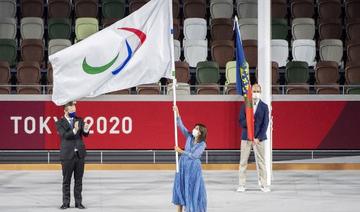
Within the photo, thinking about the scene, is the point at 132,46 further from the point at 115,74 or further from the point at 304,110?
the point at 304,110

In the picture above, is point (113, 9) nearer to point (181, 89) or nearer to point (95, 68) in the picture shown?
point (181, 89)

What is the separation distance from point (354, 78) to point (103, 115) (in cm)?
589

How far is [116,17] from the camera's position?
2456 cm

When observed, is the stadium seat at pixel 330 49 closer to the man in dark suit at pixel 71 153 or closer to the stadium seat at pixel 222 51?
the stadium seat at pixel 222 51

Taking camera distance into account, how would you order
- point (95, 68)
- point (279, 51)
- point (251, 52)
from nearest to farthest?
point (95, 68)
point (251, 52)
point (279, 51)

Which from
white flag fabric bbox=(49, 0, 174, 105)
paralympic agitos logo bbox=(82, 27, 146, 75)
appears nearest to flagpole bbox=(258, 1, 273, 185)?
white flag fabric bbox=(49, 0, 174, 105)

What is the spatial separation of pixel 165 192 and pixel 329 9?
1050 centimetres

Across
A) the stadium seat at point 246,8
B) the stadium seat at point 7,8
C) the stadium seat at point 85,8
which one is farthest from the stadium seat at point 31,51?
the stadium seat at point 246,8

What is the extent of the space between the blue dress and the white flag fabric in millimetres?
2163

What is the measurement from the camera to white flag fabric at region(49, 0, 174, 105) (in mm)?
14625

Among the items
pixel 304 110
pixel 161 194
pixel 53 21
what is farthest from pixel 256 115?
pixel 53 21

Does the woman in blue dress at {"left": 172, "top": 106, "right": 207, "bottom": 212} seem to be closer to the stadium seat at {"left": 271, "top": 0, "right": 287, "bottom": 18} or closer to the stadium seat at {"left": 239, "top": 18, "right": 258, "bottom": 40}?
the stadium seat at {"left": 239, "top": 18, "right": 258, "bottom": 40}

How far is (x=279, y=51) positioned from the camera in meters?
23.1

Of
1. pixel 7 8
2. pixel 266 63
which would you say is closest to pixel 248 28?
pixel 7 8
